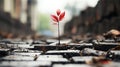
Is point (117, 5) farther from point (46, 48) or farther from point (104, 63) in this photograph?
point (104, 63)

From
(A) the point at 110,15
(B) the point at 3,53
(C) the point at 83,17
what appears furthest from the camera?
(C) the point at 83,17

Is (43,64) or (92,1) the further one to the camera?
(92,1)

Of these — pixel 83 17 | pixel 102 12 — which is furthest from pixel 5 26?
pixel 102 12

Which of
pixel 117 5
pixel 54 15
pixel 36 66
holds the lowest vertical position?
pixel 36 66

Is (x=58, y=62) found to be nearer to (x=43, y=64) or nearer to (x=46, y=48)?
(x=43, y=64)

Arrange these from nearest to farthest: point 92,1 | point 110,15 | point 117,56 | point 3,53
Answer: point 117,56, point 3,53, point 92,1, point 110,15

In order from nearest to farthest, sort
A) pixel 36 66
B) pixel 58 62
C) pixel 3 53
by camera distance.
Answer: pixel 36 66 < pixel 58 62 < pixel 3 53

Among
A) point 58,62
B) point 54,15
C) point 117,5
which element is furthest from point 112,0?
point 58,62

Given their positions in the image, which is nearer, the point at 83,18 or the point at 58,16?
the point at 58,16

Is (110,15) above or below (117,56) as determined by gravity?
above
